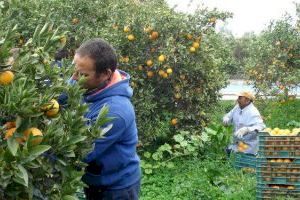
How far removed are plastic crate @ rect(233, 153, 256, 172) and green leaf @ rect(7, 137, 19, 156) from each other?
5665mm

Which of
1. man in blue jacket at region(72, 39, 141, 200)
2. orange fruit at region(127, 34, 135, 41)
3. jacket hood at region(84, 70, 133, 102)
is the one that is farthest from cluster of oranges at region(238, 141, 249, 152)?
jacket hood at region(84, 70, 133, 102)

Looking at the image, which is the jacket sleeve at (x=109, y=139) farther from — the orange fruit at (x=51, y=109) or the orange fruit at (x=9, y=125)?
the orange fruit at (x=9, y=125)

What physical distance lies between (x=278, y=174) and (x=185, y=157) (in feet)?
7.04

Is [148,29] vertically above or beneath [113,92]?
beneath

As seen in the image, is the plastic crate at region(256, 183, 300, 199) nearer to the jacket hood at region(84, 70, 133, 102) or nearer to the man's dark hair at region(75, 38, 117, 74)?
the jacket hood at region(84, 70, 133, 102)

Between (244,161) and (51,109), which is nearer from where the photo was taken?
(51,109)

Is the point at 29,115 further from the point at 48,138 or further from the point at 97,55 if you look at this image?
the point at 97,55

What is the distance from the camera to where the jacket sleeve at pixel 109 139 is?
305cm

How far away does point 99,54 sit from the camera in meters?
3.10

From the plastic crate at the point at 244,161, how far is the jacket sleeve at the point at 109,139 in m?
4.59

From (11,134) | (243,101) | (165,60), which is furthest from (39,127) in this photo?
(243,101)

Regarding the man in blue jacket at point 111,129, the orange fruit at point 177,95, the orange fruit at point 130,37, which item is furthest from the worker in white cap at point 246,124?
A: the man in blue jacket at point 111,129

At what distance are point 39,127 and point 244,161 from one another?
553 cm

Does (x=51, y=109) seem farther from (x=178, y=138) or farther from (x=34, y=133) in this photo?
(x=178, y=138)
